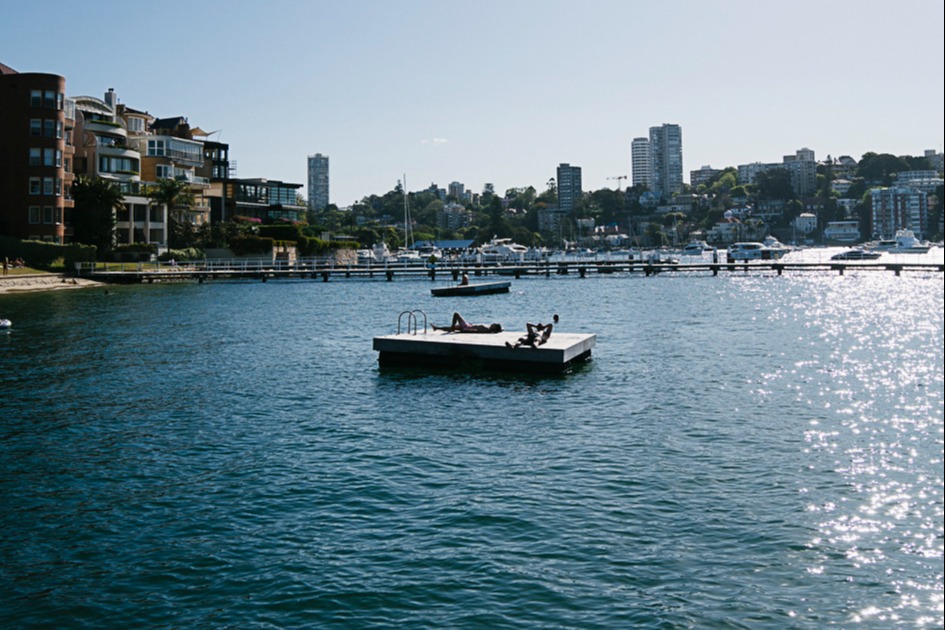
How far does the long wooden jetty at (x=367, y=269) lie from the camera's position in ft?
317

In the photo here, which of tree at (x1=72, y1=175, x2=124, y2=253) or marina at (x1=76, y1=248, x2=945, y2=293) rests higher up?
tree at (x1=72, y1=175, x2=124, y2=253)

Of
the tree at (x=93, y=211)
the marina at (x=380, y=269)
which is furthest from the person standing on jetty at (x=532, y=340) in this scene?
the tree at (x=93, y=211)

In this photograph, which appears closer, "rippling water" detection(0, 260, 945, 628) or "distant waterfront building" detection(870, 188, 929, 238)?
"rippling water" detection(0, 260, 945, 628)

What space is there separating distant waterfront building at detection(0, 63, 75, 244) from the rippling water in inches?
2432

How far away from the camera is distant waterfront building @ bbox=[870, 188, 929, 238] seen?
166275 mm

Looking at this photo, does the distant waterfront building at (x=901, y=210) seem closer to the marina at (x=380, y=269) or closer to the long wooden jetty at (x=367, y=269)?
the marina at (x=380, y=269)

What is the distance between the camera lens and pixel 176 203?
115 metres

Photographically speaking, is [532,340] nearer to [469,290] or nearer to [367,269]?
[469,290]

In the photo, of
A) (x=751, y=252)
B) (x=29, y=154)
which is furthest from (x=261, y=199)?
(x=751, y=252)

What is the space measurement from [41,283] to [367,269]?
39.6 m

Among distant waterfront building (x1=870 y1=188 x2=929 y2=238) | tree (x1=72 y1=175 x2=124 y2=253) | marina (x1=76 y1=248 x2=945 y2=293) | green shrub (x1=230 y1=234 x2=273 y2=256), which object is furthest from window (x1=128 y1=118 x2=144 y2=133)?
distant waterfront building (x1=870 y1=188 x2=929 y2=238)

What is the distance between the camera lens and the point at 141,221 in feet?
373

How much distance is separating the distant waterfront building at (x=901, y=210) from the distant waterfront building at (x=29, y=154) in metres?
140

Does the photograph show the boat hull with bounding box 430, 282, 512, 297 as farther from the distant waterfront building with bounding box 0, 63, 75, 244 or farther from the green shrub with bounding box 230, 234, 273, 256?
the green shrub with bounding box 230, 234, 273, 256
